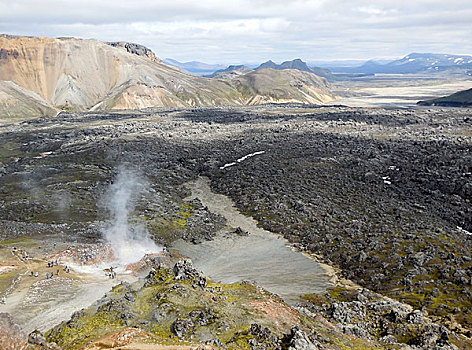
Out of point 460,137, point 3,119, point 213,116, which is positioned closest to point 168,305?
point 460,137

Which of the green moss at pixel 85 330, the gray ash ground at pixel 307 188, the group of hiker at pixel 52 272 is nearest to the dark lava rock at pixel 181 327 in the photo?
the green moss at pixel 85 330

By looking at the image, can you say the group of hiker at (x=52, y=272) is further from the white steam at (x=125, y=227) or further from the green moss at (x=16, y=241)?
the green moss at (x=16, y=241)

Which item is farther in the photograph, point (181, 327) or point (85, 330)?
point (85, 330)

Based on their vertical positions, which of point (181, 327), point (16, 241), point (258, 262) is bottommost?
point (258, 262)

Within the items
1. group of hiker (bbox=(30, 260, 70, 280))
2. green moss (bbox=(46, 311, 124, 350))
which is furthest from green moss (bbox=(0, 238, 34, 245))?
green moss (bbox=(46, 311, 124, 350))

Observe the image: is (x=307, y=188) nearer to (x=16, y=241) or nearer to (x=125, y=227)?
(x=125, y=227)

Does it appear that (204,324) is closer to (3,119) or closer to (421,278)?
(421,278)

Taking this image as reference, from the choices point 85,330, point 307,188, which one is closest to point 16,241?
point 85,330
